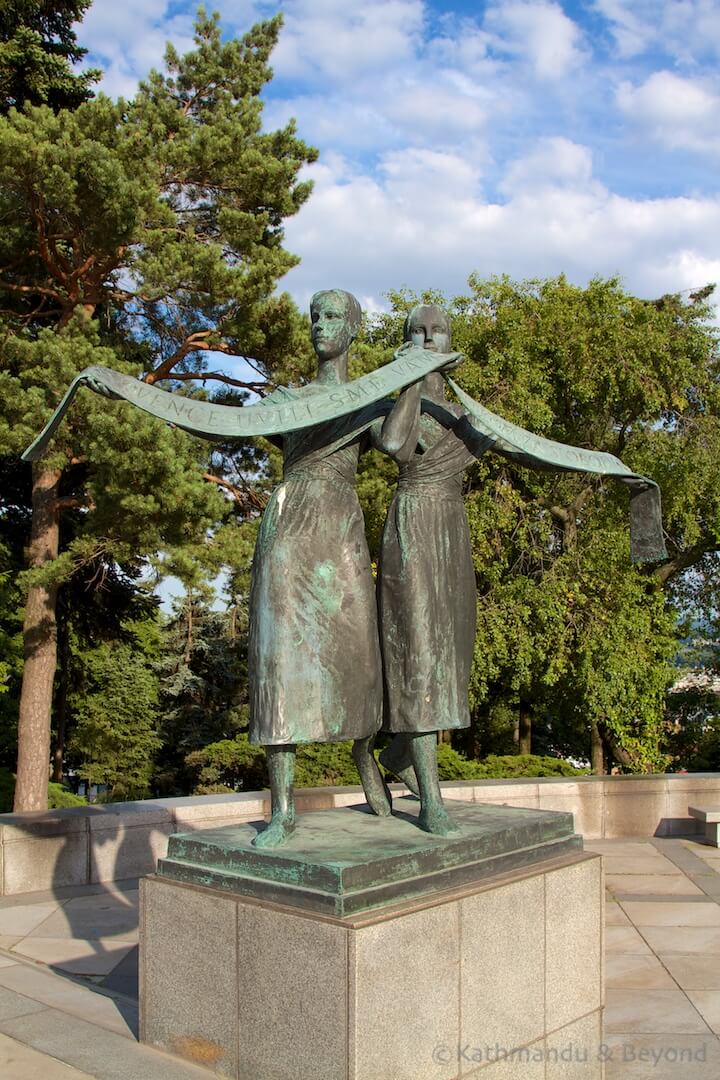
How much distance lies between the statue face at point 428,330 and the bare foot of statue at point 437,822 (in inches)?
80.2

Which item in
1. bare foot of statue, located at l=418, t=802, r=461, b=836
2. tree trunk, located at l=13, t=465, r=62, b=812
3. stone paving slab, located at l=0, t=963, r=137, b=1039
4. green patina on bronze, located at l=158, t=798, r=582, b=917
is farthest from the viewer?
tree trunk, located at l=13, t=465, r=62, b=812

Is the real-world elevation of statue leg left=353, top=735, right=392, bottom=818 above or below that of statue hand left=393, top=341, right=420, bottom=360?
below

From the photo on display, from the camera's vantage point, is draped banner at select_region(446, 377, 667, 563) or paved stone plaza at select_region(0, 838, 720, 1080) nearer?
paved stone plaza at select_region(0, 838, 720, 1080)

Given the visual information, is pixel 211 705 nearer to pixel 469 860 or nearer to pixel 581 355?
pixel 581 355

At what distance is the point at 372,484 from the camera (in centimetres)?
1400

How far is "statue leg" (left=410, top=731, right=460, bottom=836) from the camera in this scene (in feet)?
13.8

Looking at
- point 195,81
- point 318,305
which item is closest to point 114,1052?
point 318,305

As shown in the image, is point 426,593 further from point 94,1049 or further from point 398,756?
point 94,1049

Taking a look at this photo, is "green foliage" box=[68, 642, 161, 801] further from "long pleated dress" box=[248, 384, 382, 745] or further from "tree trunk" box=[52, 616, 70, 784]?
"long pleated dress" box=[248, 384, 382, 745]

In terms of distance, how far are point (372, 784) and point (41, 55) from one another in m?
14.4

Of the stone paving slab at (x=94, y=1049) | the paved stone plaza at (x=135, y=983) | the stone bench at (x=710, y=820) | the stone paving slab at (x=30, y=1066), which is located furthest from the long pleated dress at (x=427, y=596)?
the stone bench at (x=710, y=820)

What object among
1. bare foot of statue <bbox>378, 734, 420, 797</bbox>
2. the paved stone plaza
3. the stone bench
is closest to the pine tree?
the paved stone plaza
